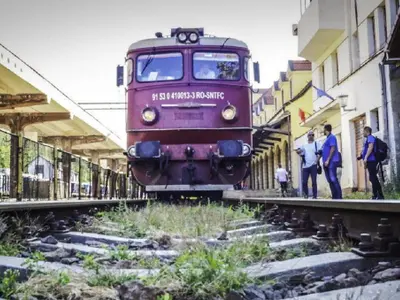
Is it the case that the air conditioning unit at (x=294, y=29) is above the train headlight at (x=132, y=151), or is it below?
above

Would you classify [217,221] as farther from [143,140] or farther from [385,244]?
[143,140]

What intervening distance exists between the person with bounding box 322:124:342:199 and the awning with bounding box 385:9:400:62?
2.89 m

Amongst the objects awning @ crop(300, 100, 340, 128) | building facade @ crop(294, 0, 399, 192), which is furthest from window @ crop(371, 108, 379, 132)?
awning @ crop(300, 100, 340, 128)

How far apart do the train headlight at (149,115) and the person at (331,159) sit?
3.76 m

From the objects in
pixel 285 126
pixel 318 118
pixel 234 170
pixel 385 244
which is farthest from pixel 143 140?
pixel 285 126

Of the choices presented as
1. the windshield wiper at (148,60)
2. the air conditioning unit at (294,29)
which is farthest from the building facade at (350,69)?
the windshield wiper at (148,60)

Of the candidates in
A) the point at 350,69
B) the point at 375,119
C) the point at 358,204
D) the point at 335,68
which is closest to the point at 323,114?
the point at 335,68

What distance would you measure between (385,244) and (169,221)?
3832 mm

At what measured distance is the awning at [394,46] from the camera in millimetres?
11945

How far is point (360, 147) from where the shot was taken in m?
19.4

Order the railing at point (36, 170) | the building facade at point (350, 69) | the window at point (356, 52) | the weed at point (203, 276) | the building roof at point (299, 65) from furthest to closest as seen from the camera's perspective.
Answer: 1. the building roof at point (299, 65)
2. the window at point (356, 52)
3. the building facade at point (350, 69)
4. the railing at point (36, 170)
5. the weed at point (203, 276)

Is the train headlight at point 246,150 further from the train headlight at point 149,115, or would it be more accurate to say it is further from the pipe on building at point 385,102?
the pipe on building at point 385,102

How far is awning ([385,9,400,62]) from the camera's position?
39.2 feet

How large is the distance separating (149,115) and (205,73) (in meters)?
1.70
